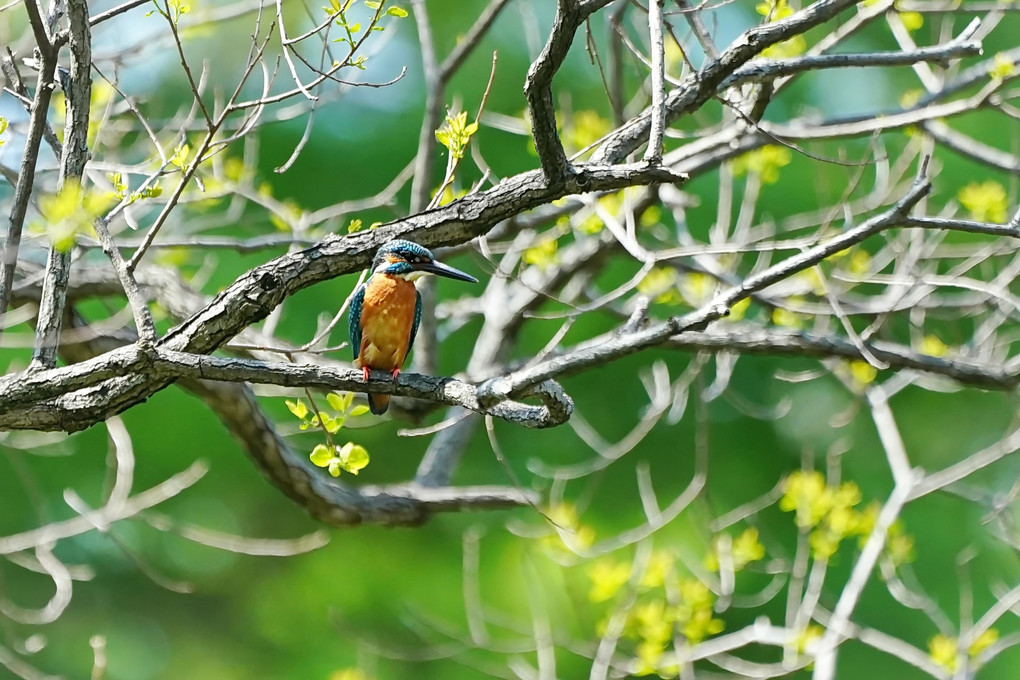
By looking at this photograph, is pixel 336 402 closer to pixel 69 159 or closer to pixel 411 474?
pixel 69 159

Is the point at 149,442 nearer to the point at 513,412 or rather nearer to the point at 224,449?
the point at 224,449

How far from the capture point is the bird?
3545 mm

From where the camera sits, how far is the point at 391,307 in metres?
3.78

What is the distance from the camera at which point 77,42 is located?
254 cm

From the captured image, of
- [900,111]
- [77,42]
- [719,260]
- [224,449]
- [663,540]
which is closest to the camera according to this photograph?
[77,42]

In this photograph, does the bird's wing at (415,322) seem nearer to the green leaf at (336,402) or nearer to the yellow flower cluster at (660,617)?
the green leaf at (336,402)

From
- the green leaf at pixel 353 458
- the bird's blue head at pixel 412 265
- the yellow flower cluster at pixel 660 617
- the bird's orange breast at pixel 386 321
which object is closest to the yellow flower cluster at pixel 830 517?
the yellow flower cluster at pixel 660 617

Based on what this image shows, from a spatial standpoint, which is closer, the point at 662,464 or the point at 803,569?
the point at 803,569

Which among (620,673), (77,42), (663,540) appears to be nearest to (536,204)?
(77,42)

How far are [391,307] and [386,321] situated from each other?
0.08 metres

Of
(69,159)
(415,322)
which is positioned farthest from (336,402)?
(415,322)

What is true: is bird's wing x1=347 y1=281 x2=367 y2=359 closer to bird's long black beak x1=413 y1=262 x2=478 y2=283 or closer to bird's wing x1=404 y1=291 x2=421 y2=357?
bird's wing x1=404 y1=291 x2=421 y2=357

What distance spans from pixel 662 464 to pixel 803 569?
4281 mm

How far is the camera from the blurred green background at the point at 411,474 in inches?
327
